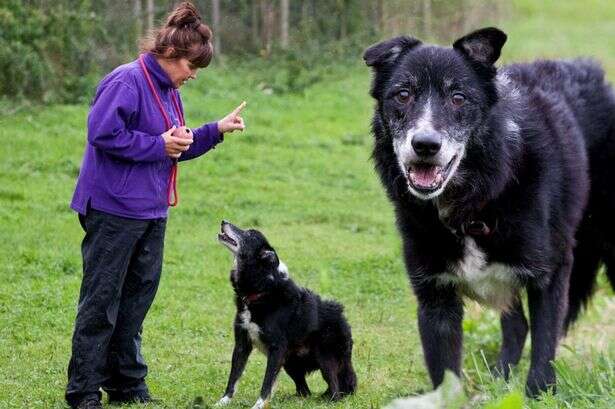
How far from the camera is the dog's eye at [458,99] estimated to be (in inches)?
212

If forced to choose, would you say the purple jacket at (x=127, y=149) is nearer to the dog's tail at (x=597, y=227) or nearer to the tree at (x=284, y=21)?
the dog's tail at (x=597, y=227)

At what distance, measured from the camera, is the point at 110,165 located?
550cm

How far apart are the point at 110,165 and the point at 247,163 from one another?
8464mm

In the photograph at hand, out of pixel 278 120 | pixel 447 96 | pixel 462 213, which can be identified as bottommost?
pixel 278 120

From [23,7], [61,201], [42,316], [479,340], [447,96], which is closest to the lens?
[447,96]

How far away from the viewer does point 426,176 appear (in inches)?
209

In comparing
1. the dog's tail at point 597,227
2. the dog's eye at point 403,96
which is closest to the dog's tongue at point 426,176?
the dog's eye at point 403,96

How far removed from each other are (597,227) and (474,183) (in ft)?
7.61

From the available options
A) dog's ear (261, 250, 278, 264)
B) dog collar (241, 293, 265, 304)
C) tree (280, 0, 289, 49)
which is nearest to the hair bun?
dog's ear (261, 250, 278, 264)

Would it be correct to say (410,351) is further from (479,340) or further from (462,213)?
(462,213)

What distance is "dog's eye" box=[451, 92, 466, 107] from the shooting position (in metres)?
5.39

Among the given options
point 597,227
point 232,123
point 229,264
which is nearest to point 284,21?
point 229,264

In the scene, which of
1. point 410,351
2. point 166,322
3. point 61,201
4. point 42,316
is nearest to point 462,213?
point 410,351

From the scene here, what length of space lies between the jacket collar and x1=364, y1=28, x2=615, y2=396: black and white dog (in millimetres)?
1137
